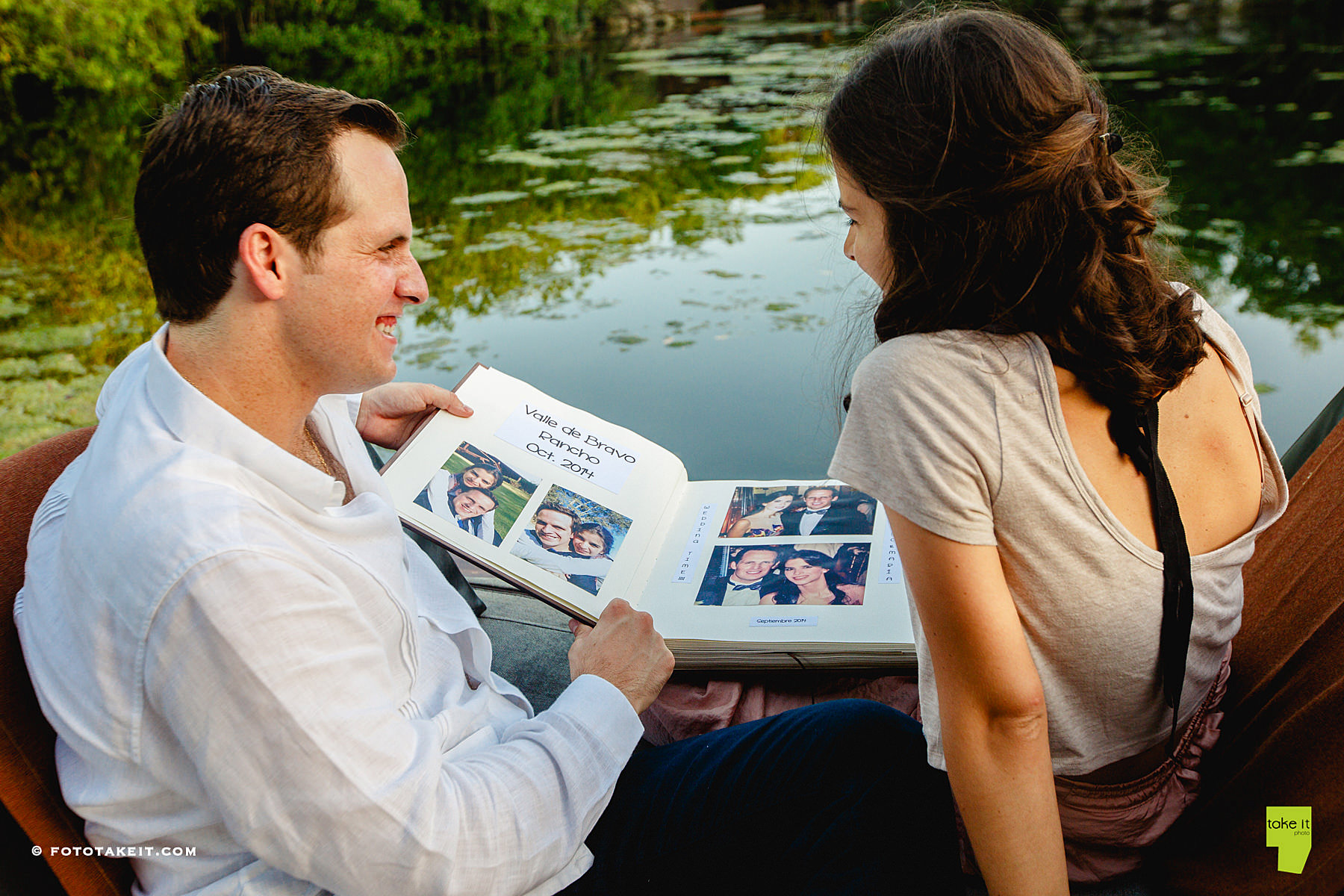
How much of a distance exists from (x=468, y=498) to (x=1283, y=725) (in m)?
1.05

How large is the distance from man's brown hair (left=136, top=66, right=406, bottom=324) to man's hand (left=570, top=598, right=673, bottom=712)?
1.93 ft

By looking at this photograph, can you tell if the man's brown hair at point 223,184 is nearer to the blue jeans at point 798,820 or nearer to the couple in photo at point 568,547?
the couple in photo at point 568,547

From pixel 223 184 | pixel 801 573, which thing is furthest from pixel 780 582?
pixel 223 184

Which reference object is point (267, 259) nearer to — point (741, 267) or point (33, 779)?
point (33, 779)

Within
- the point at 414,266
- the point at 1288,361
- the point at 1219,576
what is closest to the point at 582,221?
the point at 1288,361

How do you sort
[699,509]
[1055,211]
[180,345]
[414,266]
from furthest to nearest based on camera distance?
[699,509] < [414,266] < [180,345] < [1055,211]

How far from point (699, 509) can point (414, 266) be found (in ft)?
2.11

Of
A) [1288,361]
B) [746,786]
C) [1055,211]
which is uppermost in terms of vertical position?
[1055,211]

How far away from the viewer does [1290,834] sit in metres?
0.95

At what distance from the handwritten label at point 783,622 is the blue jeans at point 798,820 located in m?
0.17

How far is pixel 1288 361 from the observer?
365 centimetres

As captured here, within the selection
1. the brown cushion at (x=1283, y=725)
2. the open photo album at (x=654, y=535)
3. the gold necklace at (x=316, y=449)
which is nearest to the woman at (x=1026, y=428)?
the brown cushion at (x=1283, y=725)

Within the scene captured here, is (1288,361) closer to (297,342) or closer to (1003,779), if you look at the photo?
(1003,779)

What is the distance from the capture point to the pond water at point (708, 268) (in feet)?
11.8
